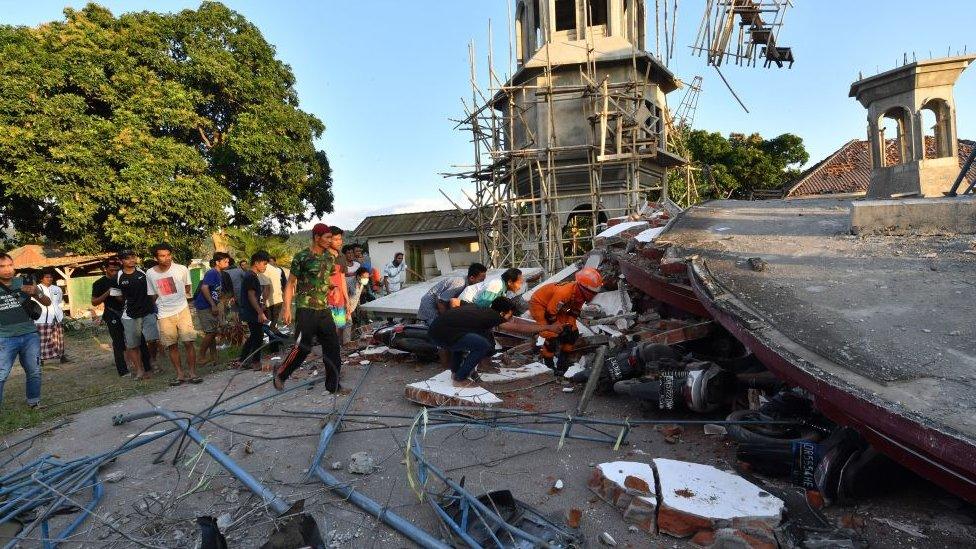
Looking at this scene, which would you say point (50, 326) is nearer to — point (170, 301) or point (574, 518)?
point (170, 301)

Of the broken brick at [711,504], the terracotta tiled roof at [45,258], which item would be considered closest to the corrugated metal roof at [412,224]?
the terracotta tiled roof at [45,258]

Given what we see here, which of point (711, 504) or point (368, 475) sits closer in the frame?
point (711, 504)

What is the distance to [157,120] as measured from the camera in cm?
1606

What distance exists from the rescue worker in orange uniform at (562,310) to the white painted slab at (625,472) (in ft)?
8.30

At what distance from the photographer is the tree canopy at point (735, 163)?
934 inches

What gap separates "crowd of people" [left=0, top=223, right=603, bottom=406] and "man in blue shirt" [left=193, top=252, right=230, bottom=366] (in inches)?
0.6

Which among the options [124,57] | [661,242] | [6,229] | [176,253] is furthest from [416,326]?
[6,229]

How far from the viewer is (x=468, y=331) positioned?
5055 mm

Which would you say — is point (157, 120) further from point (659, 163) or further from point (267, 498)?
point (267, 498)

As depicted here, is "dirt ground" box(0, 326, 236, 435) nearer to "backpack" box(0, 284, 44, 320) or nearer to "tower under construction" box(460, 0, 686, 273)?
"backpack" box(0, 284, 44, 320)

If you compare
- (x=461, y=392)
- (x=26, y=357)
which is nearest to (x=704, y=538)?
(x=461, y=392)

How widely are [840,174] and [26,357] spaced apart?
2739 cm

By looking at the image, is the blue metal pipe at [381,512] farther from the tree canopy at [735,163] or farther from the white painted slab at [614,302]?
the tree canopy at [735,163]

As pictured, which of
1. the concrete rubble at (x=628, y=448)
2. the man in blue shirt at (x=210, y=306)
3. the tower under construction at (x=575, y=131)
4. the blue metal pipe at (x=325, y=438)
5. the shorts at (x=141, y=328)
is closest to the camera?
the concrete rubble at (x=628, y=448)
